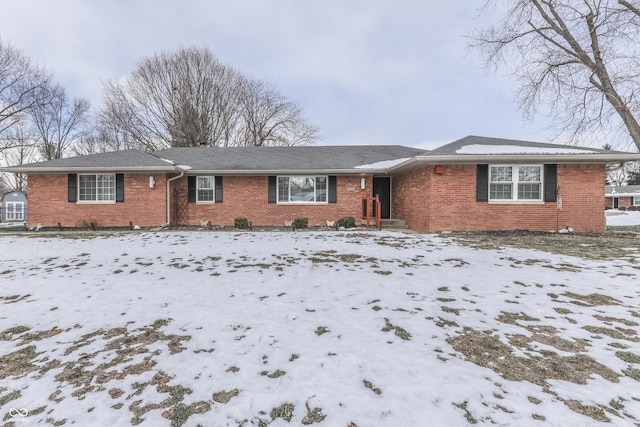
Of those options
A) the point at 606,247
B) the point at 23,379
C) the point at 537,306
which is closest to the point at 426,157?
the point at 606,247

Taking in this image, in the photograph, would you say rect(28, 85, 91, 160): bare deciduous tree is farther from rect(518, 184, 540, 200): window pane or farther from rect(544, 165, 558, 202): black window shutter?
rect(544, 165, 558, 202): black window shutter

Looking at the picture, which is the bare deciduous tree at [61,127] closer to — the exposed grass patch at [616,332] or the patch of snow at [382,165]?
the patch of snow at [382,165]

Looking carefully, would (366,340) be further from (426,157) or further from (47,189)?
(47,189)

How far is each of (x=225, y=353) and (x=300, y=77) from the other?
2128cm

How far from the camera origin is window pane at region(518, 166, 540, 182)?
10141mm

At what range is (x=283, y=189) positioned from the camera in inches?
507

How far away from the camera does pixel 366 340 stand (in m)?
3.04

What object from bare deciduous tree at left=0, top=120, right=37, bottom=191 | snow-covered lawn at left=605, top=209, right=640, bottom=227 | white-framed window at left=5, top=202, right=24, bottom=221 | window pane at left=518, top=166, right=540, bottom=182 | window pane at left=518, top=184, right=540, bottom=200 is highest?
bare deciduous tree at left=0, top=120, right=37, bottom=191

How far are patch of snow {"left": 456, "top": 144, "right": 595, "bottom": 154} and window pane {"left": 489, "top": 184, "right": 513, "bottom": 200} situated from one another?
1.18m

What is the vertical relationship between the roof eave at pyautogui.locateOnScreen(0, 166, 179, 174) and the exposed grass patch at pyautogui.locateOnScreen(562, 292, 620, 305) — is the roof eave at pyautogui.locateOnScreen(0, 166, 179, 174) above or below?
above

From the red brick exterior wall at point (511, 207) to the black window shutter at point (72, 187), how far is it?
13.5m

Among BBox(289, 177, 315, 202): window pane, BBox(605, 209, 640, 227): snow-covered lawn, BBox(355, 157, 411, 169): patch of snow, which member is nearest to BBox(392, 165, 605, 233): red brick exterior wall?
BBox(355, 157, 411, 169): patch of snow

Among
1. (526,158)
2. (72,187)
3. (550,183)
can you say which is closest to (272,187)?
(72,187)

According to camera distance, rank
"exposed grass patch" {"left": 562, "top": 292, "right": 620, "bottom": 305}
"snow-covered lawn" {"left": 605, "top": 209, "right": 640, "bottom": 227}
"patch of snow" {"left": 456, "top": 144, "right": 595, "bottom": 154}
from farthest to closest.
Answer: "snow-covered lawn" {"left": 605, "top": 209, "right": 640, "bottom": 227}
"patch of snow" {"left": 456, "top": 144, "right": 595, "bottom": 154}
"exposed grass patch" {"left": 562, "top": 292, "right": 620, "bottom": 305}
